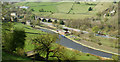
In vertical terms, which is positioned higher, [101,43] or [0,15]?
[0,15]

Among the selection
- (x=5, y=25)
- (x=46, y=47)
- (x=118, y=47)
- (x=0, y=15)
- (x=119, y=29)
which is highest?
(x=0, y=15)

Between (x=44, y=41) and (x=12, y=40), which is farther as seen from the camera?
(x=12, y=40)

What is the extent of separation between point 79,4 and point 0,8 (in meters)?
71.5

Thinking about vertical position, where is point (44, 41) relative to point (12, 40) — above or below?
above

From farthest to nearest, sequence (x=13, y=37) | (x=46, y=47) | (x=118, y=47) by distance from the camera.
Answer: (x=118, y=47)
(x=13, y=37)
(x=46, y=47)

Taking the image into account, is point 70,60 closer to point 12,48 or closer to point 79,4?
point 12,48

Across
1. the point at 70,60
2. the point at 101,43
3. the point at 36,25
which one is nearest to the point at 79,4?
the point at 36,25

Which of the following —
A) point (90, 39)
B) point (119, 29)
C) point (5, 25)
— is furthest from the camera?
point (119, 29)

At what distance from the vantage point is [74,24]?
48875 millimetres

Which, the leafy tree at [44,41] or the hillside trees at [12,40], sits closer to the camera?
the leafy tree at [44,41]

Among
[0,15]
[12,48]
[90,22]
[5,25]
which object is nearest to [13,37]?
[12,48]

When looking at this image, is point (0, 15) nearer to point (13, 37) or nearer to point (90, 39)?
point (13, 37)

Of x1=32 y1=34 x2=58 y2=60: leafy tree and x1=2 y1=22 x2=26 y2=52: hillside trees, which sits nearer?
x1=32 y1=34 x2=58 y2=60: leafy tree

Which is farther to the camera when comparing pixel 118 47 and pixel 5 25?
pixel 118 47
